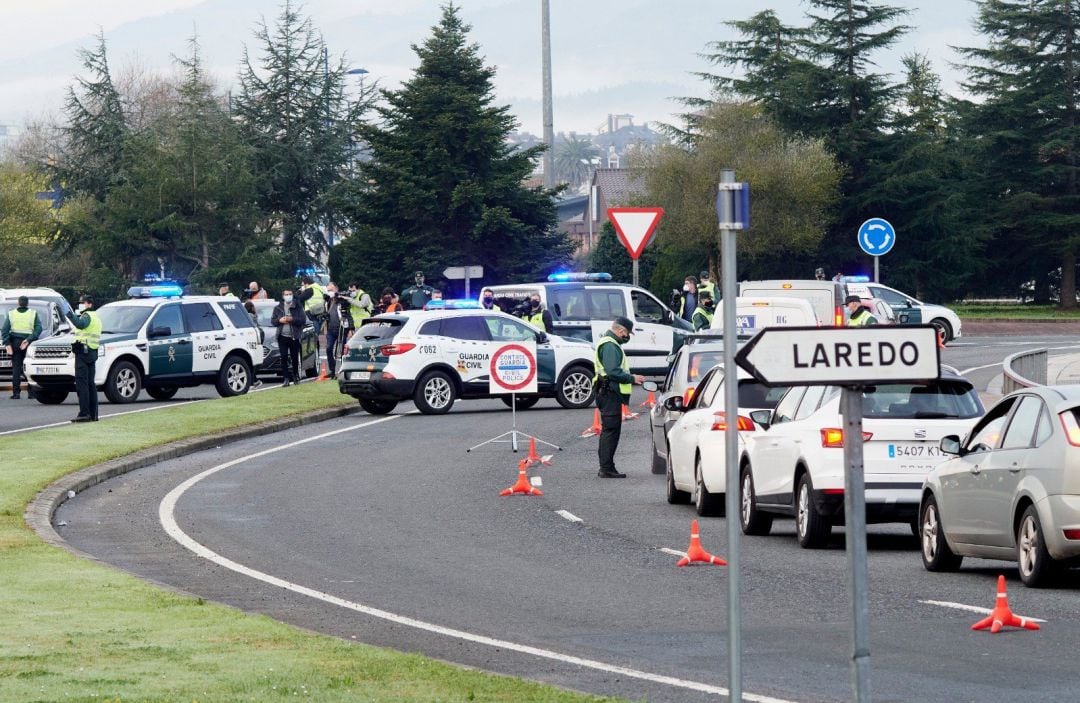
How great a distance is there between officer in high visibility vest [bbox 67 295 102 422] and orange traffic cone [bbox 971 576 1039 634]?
19109mm

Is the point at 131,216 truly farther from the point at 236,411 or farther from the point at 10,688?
the point at 10,688

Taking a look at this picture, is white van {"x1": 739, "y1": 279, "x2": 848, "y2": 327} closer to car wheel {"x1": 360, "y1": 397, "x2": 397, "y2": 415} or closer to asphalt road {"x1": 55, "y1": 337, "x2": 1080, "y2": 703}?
car wheel {"x1": 360, "y1": 397, "x2": 397, "y2": 415}

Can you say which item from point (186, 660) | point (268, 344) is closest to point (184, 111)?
point (268, 344)

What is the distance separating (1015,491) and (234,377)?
2504 centimetres

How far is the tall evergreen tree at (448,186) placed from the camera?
6253cm

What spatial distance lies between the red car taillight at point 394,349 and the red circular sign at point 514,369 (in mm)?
5232

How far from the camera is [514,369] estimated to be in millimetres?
26516

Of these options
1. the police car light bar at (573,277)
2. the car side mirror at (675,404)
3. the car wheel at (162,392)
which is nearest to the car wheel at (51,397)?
the car wheel at (162,392)

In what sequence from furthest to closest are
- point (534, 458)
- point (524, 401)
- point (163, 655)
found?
point (524, 401)
point (534, 458)
point (163, 655)

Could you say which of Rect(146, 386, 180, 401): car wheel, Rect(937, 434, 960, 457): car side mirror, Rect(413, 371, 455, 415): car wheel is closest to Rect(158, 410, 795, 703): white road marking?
Rect(937, 434, 960, 457): car side mirror

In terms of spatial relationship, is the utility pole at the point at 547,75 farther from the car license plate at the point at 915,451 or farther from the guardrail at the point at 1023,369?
the car license plate at the point at 915,451

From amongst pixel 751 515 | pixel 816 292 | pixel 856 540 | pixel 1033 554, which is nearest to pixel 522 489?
pixel 751 515

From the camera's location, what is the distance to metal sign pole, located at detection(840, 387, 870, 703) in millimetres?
6406

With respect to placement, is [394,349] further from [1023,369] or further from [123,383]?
[1023,369]
